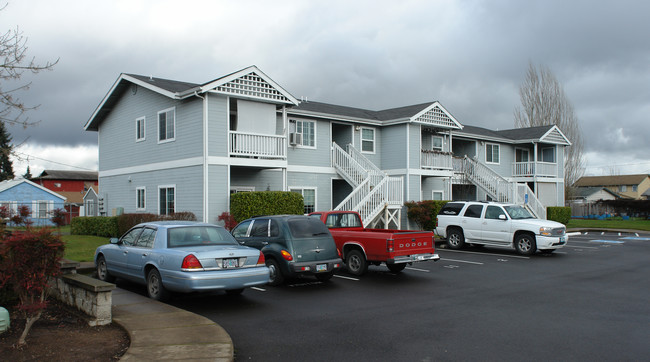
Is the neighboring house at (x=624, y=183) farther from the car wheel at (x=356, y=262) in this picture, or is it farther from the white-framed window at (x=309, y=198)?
the car wheel at (x=356, y=262)

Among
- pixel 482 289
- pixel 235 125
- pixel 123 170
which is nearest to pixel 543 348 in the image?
pixel 482 289

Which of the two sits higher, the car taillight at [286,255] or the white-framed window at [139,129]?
the white-framed window at [139,129]

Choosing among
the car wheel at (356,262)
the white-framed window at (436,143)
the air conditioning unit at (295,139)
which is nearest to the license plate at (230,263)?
the car wheel at (356,262)

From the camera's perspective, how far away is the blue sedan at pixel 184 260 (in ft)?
29.1

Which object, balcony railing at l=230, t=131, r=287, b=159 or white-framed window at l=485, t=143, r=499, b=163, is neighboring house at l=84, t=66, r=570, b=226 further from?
white-framed window at l=485, t=143, r=499, b=163

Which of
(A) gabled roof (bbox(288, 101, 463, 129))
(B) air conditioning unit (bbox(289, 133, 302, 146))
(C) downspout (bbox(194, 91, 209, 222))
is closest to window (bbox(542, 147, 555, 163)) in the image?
(A) gabled roof (bbox(288, 101, 463, 129))

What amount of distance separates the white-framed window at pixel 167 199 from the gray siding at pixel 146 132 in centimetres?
127

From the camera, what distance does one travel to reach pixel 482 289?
36.7 feet

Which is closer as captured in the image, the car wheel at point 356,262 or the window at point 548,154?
the car wheel at point 356,262

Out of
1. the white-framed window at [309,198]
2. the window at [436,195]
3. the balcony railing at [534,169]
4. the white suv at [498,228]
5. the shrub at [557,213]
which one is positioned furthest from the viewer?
the balcony railing at [534,169]

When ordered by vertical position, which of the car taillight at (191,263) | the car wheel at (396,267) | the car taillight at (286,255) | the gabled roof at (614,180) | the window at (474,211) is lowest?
the car wheel at (396,267)

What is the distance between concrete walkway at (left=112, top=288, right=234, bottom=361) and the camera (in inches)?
241

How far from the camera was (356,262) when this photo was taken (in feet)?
42.8

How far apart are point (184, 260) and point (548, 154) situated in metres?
34.6
